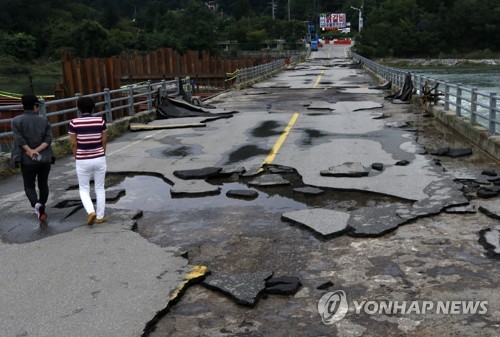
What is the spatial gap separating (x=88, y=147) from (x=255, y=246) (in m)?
2.55

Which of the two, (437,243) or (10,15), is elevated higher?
(10,15)

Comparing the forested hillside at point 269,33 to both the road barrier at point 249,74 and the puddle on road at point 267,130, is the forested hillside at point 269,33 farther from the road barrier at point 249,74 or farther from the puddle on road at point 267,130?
the puddle on road at point 267,130

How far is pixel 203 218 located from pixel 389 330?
3.63 meters

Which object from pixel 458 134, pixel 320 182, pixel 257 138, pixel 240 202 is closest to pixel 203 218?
pixel 240 202

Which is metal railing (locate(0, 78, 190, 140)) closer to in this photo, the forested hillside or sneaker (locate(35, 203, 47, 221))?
sneaker (locate(35, 203, 47, 221))

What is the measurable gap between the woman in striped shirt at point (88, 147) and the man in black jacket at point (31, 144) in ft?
1.70

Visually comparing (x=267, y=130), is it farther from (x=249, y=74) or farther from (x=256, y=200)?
(x=249, y=74)

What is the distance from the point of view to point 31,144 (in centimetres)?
718

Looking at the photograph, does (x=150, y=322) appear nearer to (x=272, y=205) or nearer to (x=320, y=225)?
(x=320, y=225)

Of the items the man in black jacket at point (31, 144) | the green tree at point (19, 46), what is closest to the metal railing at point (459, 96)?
the man in black jacket at point (31, 144)

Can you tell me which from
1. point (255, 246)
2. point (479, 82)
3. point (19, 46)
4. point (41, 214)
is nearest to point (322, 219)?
point (255, 246)

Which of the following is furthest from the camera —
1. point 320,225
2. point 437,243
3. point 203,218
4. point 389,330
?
point 203,218

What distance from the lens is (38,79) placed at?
110 m

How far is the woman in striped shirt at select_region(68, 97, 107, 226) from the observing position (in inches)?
273
